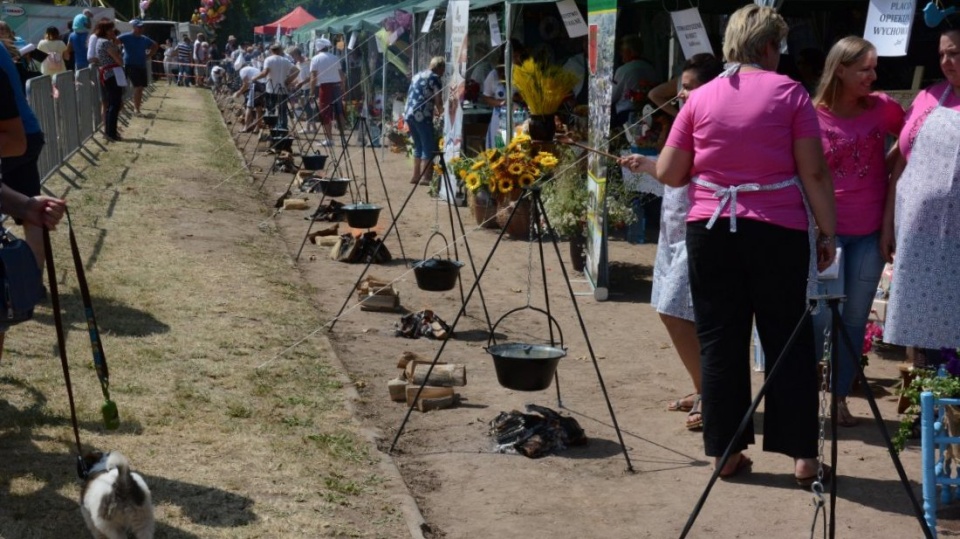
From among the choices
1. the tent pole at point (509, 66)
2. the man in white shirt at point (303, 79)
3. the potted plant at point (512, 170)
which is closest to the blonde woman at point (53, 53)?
the man in white shirt at point (303, 79)

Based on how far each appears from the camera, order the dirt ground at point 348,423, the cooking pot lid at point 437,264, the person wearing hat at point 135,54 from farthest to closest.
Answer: the person wearing hat at point 135,54 < the cooking pot lid at point 437,264 < the dirt ground at point 348,423

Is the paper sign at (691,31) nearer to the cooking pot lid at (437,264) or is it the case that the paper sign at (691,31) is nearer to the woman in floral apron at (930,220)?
the cooking pot lid at (437,264)

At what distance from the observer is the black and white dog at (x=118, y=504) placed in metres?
3.72

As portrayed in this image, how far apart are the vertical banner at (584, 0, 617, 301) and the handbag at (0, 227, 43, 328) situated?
17.7 ft

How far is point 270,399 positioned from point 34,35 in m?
34.6

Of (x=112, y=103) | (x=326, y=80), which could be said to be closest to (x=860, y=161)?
(x=112, y=103)

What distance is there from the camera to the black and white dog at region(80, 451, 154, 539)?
3.72 m

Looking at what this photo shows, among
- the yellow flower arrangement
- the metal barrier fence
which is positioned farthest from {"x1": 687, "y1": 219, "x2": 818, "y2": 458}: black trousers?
the metal barrier fence

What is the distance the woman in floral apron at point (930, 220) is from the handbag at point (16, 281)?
11.7 feet

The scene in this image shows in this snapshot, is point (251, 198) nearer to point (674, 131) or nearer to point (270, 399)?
point (270, 399)

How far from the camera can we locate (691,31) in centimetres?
785

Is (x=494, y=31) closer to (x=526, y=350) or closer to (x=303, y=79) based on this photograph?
(x=526, y=350)

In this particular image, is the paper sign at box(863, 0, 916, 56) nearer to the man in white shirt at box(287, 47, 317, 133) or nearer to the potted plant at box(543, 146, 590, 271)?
the potted plant at box(543, 146, 590, 271)

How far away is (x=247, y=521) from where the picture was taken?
170 inches
